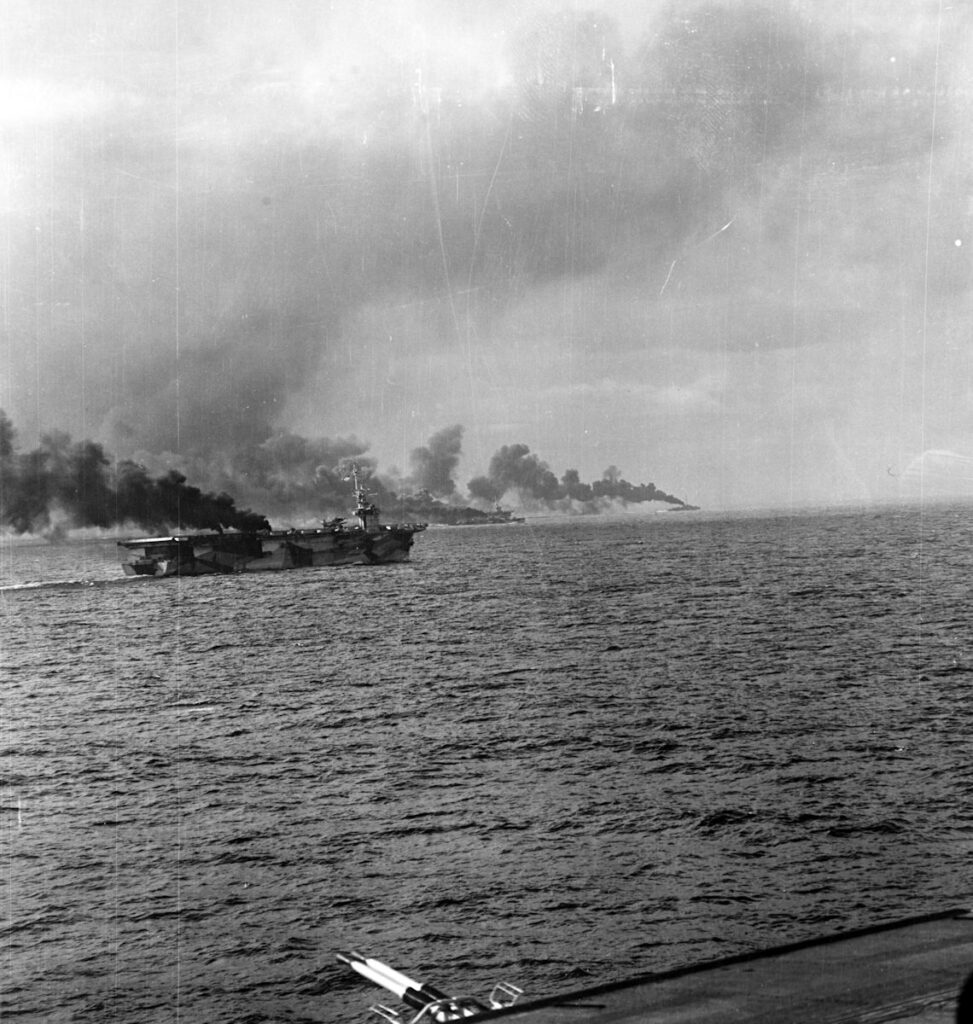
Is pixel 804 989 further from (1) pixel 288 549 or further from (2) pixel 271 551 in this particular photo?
(2) pixel 271 551

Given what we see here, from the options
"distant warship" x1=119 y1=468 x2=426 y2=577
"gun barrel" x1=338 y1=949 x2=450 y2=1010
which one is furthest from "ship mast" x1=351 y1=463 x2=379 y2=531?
"gun barrel" x1=338 y1=949 x2=450 y2=1010

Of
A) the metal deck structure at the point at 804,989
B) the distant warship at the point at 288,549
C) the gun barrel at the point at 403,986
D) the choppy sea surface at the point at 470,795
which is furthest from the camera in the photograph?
the distant warship at the point at 288,549

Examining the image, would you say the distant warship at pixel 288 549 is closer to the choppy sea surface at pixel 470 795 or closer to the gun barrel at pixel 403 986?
the choppy sea surface at pixel 470 795

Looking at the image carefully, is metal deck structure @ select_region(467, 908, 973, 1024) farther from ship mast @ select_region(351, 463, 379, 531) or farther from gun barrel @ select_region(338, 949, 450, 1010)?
ship mast @ select_region(351, 463, 379, 531)

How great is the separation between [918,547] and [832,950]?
95757 millimetres

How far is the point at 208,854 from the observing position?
73.7 ft

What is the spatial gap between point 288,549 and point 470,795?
3010 inches

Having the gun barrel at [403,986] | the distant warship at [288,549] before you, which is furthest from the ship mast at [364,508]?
the gun barrel at [403,986]

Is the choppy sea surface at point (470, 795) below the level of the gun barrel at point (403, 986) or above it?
below

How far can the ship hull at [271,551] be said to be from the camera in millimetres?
97375

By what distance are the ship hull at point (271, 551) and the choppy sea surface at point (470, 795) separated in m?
31.7

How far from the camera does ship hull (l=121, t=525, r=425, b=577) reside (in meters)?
97.4

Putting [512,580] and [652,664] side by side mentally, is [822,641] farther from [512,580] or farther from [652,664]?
[512,580]

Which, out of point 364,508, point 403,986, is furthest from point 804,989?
point 364,508
